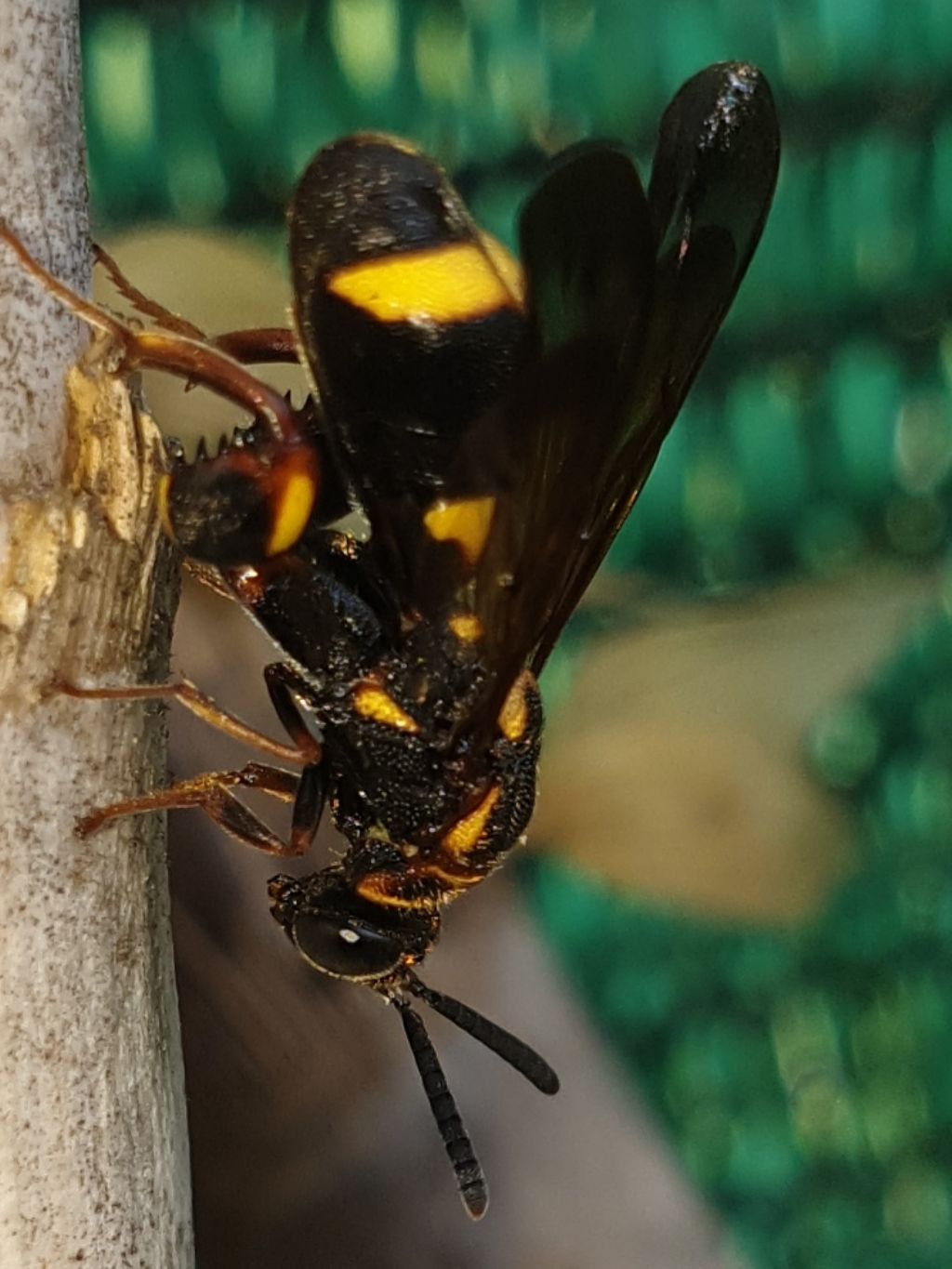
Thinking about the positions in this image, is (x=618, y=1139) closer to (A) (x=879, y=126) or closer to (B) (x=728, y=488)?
(B) (x=728, y=488)

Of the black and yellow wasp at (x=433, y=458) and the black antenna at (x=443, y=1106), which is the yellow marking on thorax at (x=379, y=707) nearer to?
the black and yellow wasp at (x=433, y=458)

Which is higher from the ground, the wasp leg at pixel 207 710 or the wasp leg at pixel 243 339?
the wasp leg at pixel 243 339

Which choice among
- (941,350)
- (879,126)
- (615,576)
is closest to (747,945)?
(615,576)

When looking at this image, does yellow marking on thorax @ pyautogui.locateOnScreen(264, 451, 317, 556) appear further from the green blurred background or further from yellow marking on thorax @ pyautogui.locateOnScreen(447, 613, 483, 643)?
the green blurred background

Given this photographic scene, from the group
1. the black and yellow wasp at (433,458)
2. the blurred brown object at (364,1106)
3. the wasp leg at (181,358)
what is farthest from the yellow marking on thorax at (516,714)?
the blurred brown object at (364,1106)

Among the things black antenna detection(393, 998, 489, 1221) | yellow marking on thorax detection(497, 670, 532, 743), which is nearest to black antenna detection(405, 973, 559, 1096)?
black antenna detection(393, 998, 489, 1221)

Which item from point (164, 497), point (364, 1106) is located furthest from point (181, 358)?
point (364, 1106)

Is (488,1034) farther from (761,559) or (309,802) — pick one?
(761,559)
